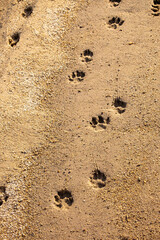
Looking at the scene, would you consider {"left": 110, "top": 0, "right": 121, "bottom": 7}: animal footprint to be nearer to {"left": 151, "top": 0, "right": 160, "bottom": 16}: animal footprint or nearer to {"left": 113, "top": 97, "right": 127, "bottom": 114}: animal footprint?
{"left": 151, "top": 0, "right": 160, "bottom": 16}: animal footprint

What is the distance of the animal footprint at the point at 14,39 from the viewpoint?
4355 millimetres

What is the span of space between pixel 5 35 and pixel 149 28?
2365 mm

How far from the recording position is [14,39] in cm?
440

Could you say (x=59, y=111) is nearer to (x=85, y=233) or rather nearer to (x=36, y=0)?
(x=85, y=233)

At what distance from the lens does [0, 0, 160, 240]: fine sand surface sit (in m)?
3.18

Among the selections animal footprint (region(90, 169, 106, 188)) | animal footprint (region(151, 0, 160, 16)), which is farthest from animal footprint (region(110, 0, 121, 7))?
animal footprint (region(90, 169, 106, 188))

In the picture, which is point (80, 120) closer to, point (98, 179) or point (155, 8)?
point (98, 179)

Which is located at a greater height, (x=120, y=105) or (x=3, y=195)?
(x=120, y=105)

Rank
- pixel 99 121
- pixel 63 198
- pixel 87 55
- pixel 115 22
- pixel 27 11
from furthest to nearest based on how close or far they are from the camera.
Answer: pixel 27 11 < pixel 115 22 < pixel 87 55 < pixel 99 121 < pixel 63 198

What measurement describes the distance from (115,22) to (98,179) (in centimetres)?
255

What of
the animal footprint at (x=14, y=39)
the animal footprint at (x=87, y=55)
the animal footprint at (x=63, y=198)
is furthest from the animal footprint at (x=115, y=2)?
the animal footprint at (x=63, y=198)

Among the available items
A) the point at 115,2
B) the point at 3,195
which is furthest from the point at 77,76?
the point at 3,195

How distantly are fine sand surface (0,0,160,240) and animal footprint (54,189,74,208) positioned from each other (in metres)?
0.01

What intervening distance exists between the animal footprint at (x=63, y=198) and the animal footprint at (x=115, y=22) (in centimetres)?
270
